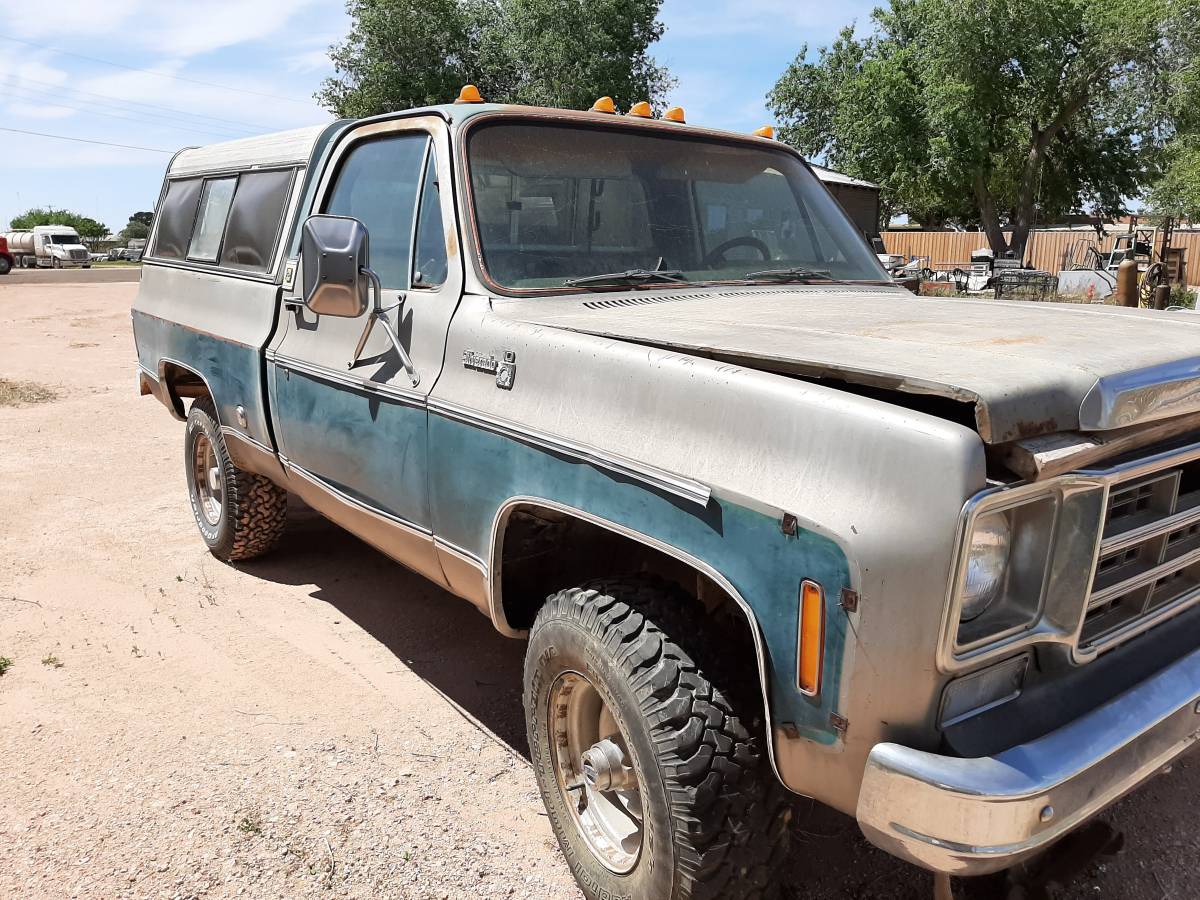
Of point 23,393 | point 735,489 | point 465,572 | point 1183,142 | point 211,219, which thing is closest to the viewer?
point 735,489

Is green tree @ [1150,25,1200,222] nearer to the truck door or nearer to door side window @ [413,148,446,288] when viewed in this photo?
the truck door

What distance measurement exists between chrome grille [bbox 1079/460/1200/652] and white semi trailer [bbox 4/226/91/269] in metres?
52.7

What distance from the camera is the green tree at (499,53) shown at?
33.8 meters

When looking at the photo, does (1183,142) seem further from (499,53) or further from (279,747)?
(279,747)

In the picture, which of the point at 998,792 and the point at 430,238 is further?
the point at 430,238

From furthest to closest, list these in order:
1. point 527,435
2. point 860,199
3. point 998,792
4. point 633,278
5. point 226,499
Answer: point 860,199 < point 226,499 < point 633,278 < point 527,435 < point 998,792

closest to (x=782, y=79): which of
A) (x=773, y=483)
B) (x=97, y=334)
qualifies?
(x=97, y=334)

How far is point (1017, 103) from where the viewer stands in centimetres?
3120

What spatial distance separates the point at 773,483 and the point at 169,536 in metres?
4.60

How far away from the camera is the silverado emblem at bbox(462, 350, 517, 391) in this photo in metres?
2.65

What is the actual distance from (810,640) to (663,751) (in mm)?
473

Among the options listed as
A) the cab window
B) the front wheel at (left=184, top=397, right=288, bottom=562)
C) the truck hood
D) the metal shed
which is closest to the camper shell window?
the cab window

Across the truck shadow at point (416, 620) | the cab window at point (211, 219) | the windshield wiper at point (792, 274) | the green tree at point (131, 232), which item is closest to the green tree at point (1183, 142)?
the windshield wiper at point (792, 274)

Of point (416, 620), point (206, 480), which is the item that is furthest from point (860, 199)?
point (416, 620)
